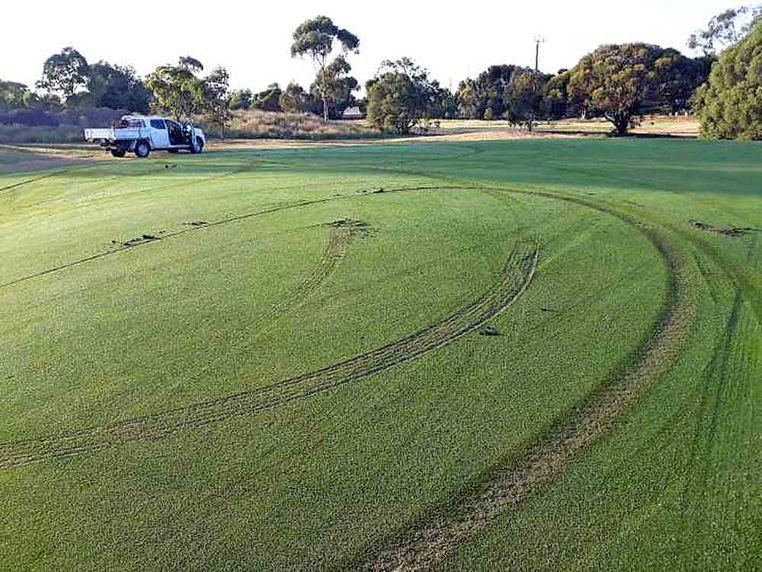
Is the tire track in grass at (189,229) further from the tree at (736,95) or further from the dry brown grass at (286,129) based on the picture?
the dry brown grass at (286,129)

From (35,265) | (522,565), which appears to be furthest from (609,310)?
(35,265)

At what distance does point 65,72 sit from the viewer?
49219 mm

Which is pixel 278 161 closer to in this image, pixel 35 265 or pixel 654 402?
pixel 35 265

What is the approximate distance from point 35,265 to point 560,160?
13378mm

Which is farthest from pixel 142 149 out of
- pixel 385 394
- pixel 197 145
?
pixel 385 394

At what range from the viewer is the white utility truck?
70.7ft

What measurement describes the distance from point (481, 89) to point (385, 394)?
188 ft

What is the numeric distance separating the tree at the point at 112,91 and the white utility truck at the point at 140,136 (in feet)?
91.3

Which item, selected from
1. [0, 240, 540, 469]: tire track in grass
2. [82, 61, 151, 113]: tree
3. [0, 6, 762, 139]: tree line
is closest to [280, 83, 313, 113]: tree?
[0, 6, 762, 139]: tree line

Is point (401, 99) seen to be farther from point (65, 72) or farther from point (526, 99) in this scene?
point (65, 72)

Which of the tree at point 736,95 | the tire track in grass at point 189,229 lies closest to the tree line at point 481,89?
the tree at point 736,95

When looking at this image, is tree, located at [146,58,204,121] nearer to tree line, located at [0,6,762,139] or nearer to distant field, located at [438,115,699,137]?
tree line, located at [0,6,762,139]

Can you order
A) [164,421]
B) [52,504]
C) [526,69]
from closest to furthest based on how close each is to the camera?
[52,504] → [164,421] → [526,69]

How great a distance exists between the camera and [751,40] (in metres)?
31.9
